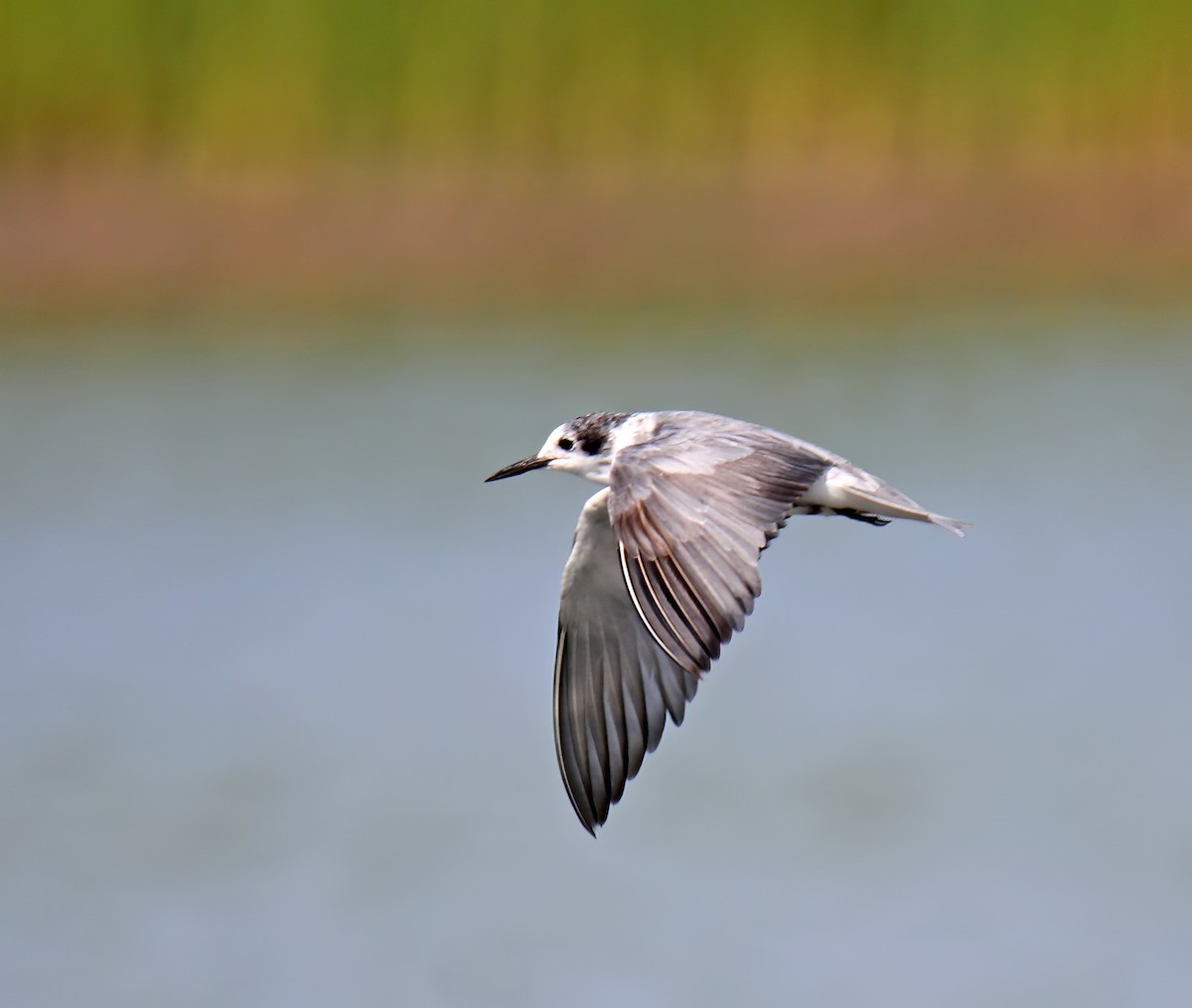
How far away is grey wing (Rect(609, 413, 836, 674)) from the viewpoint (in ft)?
18.2

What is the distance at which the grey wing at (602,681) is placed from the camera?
690 centimetres

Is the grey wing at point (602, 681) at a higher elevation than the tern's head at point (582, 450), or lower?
lower

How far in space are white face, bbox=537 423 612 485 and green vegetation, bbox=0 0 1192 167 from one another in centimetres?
943

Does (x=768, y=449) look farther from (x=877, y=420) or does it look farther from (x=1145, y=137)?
(x=1145, y=137)

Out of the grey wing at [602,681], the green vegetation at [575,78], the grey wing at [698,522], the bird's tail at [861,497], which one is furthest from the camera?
the green vegetation at [575,78]

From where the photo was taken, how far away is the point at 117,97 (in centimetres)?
1634

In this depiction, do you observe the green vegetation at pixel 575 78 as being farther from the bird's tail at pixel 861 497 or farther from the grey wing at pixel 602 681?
the bird's tail at pixel 861 497

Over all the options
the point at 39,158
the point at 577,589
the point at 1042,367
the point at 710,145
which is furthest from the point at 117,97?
the point at 577,589

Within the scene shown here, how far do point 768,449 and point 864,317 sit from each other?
12.2 meters

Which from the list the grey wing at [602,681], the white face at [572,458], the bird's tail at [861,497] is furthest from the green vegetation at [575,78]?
the bird's tail at [861,497]

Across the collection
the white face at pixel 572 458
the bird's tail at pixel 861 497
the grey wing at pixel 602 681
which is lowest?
the grey wing at pixel 602 681

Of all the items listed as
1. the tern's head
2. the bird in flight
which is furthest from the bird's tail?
the tern's head

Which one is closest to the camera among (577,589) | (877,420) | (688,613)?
(688,613)

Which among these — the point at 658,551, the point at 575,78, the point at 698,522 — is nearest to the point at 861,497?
the point at 698,522
